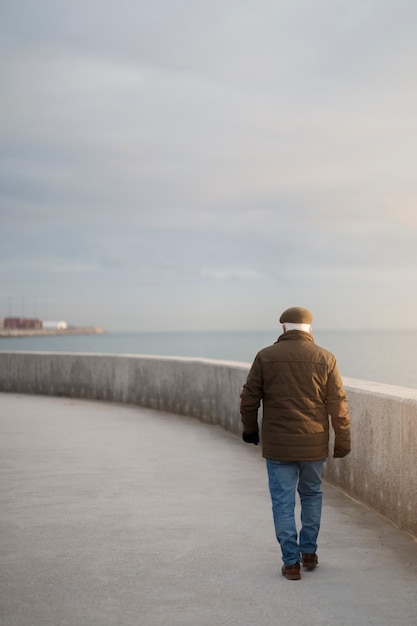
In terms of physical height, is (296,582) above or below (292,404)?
below

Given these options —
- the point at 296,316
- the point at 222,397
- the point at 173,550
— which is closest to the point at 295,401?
the point at 296,316

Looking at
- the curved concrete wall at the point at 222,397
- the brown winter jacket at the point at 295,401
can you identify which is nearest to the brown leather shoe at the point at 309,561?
the brown winter jacket at the point at 295,401

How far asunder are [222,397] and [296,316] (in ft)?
24.3

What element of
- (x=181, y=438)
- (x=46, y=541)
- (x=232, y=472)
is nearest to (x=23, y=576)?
(x=46, y=541)

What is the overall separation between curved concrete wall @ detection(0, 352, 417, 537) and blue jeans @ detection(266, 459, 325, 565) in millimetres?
1150

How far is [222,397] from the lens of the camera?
42.1 feet

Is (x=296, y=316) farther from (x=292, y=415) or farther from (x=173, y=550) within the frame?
(x=173, y=550)

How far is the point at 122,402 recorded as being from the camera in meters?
16.7

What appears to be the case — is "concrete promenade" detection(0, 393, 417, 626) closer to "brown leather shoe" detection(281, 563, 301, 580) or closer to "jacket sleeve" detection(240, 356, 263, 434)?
"brown leather shoe" detection(281, 563, 301, 580)

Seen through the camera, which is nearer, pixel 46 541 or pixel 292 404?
pixel 292 404

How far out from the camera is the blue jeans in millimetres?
5320

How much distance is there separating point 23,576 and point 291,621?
5.54ft

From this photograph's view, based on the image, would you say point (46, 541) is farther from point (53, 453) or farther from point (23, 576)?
point (53, 453)

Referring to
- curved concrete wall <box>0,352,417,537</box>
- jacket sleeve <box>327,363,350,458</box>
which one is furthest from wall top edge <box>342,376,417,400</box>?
jacket sleeve <box>327,363,350,458</box>
